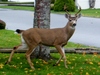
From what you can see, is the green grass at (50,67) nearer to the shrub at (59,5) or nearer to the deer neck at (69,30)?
the deer neck at (69,30)

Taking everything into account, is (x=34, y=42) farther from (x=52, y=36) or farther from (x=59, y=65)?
(x=59, y=65)

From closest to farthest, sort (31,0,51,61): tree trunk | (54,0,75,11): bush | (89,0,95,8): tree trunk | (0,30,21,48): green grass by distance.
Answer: (31,0,51,61): tree trunk < (0,30,21,48): green grass < (54,0,75,11): bush < (89,0,95,8): tree trunk

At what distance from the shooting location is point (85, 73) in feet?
28.9

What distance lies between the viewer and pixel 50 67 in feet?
30.6

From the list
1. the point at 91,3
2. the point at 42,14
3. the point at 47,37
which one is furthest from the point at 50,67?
the point at 91,3

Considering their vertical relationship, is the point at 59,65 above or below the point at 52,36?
below

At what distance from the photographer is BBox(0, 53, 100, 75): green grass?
8750 millimetres

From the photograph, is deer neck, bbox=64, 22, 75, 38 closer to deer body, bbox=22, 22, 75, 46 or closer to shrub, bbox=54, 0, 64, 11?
deer body, bbox=22, 22, 75, 46

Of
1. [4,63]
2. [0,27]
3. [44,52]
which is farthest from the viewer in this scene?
[0,27]

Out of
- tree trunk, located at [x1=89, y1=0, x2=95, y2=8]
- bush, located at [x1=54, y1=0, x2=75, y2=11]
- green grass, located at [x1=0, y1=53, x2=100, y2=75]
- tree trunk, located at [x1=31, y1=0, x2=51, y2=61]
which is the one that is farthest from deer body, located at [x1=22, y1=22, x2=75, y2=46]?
tree trunk, located at [x1=89, y1=0, x2=95, y2=8]

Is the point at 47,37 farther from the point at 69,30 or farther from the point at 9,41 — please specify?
the point at 9,41

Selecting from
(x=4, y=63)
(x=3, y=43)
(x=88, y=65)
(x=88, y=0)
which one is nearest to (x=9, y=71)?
(x=4, y=63)

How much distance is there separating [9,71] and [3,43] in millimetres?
5382

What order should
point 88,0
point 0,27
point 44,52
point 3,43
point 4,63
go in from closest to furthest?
point 4,63 → point 44,52 → point 3,43 → point 0,27 → point 88,0
